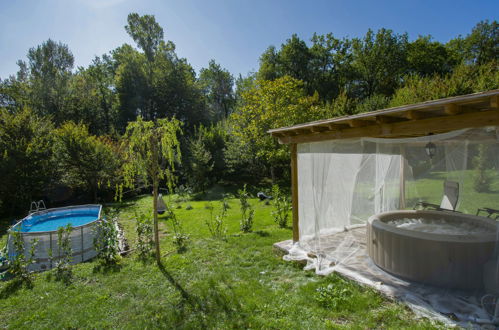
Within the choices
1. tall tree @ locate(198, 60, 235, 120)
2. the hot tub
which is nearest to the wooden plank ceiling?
the hot tub

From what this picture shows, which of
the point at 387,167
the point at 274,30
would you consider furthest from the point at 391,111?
the point at 274,30

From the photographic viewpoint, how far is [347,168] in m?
4.89

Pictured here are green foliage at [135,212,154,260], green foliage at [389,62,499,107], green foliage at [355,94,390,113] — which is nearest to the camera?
green foliage at [135,212,154,260]

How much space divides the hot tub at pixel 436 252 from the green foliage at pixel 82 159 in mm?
13416

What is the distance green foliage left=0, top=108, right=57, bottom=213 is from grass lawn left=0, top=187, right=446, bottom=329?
910cm

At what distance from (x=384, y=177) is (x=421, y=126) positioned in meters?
2.85

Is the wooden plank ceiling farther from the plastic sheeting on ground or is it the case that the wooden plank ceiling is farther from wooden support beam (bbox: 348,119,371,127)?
the plastic sheeting on ground

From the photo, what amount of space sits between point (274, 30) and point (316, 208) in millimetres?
11103

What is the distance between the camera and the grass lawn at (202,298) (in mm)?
2852

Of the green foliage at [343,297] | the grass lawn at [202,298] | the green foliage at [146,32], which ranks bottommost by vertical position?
the grass lawn at [202,298]

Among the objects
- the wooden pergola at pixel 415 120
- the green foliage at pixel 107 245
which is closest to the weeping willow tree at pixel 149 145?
the green foliage at pixel 107 245

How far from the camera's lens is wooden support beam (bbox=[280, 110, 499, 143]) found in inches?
100

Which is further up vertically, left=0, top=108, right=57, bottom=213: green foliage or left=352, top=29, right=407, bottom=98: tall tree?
left=352, top=29, right=407, bottom=98: tall tree

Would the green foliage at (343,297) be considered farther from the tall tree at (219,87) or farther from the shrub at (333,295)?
the tall tree at (219,87)
